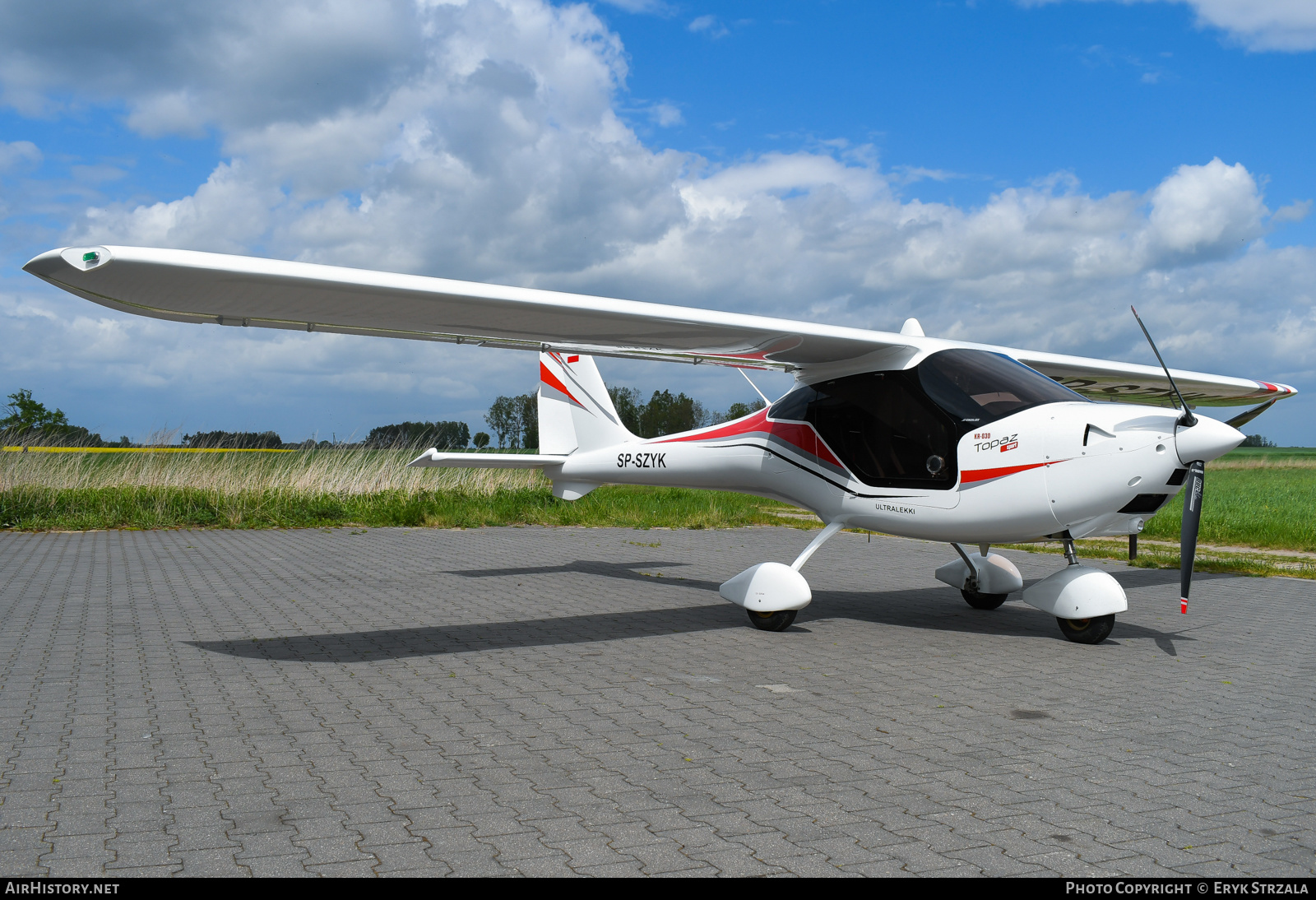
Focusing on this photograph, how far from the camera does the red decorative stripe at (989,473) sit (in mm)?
6523

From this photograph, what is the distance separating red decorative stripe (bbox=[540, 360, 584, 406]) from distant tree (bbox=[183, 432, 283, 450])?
11355 millimetres

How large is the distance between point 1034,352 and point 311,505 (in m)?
14.5

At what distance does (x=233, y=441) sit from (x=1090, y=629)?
62.9 ft

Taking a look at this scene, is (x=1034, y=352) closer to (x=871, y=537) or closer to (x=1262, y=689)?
(x=1262, y=689)

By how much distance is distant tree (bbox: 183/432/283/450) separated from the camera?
1927 centimetres

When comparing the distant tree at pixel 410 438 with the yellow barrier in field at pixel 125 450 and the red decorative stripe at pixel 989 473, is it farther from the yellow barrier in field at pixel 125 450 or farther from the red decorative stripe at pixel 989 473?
the red decorative stripe at pixel 989 473

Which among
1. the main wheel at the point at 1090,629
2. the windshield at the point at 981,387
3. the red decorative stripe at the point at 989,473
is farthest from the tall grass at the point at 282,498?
the main wheel at the point at 1090,629

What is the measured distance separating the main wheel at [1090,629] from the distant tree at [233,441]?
59.0 ft

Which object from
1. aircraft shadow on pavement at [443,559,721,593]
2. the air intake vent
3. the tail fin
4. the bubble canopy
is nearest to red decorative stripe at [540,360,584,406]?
the tail fin

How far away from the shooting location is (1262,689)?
5402mm

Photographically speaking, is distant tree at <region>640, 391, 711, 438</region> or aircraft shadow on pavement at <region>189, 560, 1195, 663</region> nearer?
aircraft shadow on pavement at <region>189, 560, 1195, 663</region>

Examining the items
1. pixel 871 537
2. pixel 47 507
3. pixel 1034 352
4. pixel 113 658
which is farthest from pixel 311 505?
pixel 1034 352

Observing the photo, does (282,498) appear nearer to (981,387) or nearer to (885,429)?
(885,429)

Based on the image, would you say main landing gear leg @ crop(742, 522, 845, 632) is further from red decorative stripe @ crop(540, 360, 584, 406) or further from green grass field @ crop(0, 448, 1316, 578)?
green grass field @ crop(0, 448, 1316, 578)
